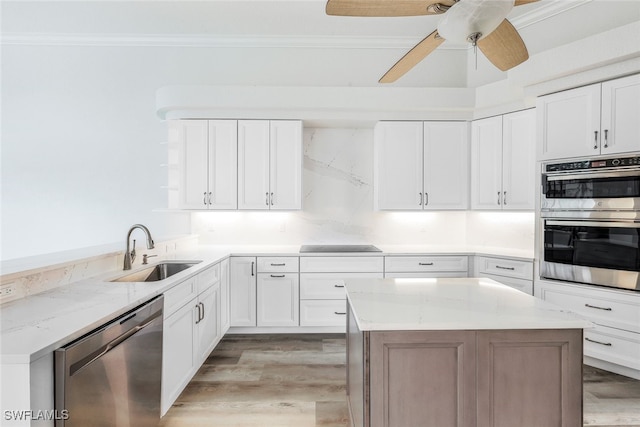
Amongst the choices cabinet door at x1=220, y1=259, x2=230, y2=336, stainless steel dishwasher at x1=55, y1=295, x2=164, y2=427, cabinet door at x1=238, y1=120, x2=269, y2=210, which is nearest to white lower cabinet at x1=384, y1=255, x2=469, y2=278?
cabinet door at x1=238, y1=120, x2=269, y2=210

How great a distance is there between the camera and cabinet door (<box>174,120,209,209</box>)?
3369 millimetres

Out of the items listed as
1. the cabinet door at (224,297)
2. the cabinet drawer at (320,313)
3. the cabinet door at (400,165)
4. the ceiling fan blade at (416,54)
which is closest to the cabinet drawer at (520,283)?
the cabinet door at (400,165)

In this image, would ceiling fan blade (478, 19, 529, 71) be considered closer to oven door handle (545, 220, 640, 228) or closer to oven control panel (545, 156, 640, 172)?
oven control panel (545, 156, 640, 172)

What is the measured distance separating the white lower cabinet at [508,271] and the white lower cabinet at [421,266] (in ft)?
0.46

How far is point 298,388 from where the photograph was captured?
2414 mm

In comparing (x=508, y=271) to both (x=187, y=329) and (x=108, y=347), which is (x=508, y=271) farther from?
(x=108, y=347)

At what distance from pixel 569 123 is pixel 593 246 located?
103 cm

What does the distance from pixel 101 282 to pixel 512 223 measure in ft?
12.5

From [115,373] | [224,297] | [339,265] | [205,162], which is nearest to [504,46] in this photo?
[339,265]

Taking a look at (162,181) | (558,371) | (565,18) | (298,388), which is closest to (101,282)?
(298,388)

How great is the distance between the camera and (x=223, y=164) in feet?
11.1

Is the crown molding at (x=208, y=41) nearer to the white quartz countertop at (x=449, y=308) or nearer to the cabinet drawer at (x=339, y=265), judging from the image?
the cabinet drawer at (x=339, y=265)

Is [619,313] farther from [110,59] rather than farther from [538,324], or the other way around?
[110,59]

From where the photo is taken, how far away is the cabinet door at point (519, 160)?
309cm
